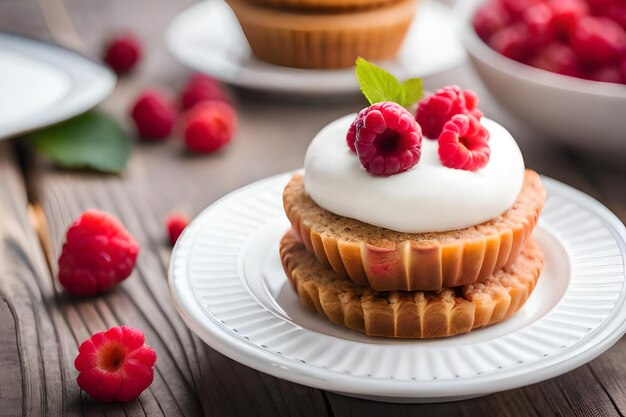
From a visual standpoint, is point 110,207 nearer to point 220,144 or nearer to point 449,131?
point 220,144

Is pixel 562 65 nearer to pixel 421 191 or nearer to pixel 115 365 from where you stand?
pixel 421 191

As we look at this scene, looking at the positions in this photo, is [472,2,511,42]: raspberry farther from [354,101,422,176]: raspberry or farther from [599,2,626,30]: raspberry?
[354,101,422,176]: raspberry

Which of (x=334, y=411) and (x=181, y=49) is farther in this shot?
(x=181, y=49)

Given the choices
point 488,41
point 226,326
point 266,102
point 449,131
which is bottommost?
point 266,102

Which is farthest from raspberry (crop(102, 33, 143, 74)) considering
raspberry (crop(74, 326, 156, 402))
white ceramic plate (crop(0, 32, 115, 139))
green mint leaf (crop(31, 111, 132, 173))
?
raspberry (crop(74, 326, 156, 402))

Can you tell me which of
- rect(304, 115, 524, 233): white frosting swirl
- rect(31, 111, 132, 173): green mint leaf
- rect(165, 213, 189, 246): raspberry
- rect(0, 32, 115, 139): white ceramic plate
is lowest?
rect(31, 111, 132, 173): green mint leaf

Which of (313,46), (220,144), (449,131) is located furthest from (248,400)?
(313,46)
